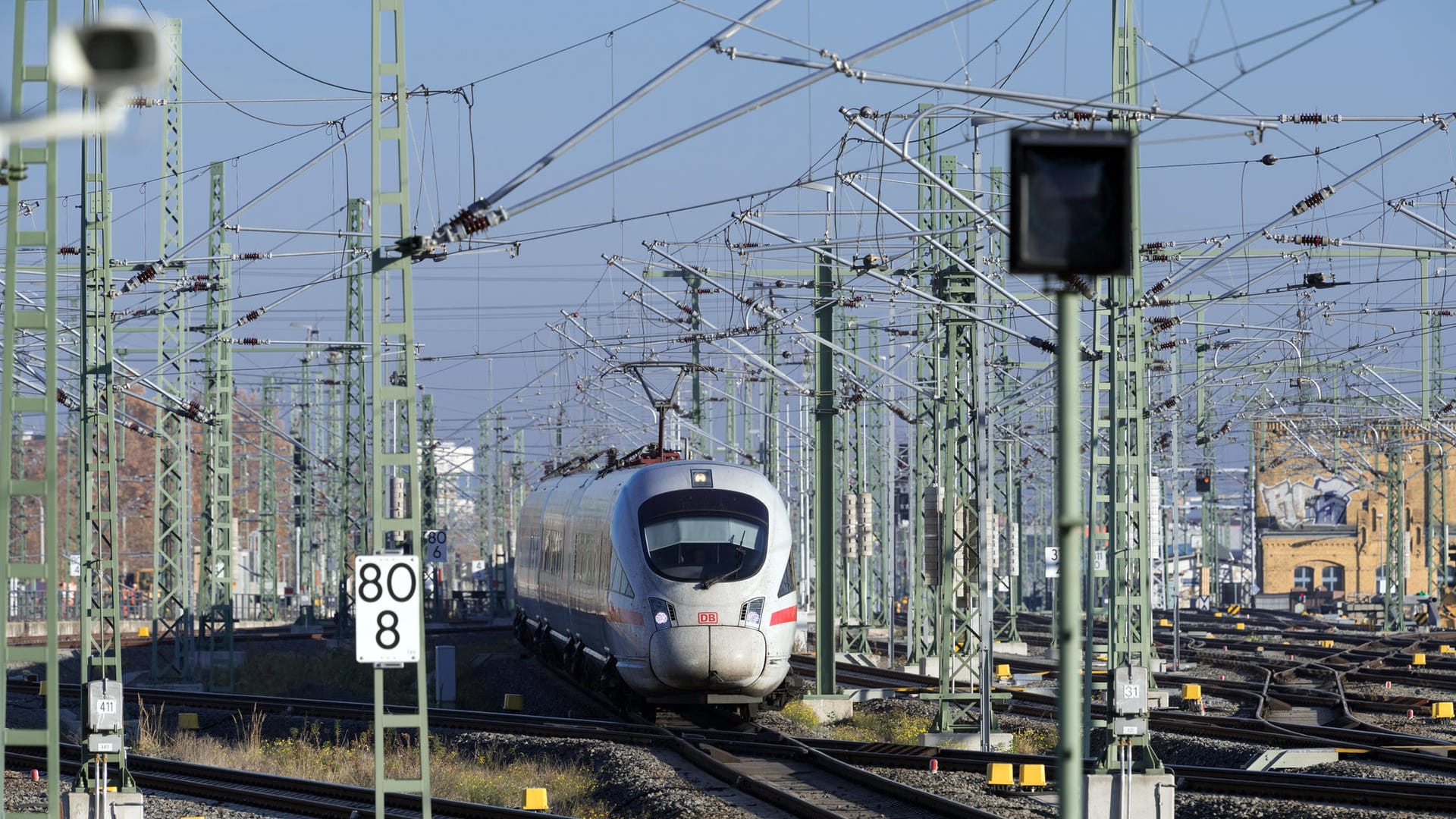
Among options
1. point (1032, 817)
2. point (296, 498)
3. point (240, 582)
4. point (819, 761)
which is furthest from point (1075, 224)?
point (240, 582)

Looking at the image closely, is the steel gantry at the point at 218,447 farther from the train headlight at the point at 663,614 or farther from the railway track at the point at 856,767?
the train headlight at the point at 663,614

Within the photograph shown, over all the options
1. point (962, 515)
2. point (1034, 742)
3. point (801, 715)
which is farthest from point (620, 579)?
point (1034, 742)

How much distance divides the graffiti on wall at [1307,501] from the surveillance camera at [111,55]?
91.5m

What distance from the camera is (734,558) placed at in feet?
83.2

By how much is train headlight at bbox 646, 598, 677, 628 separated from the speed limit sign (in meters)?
11.9

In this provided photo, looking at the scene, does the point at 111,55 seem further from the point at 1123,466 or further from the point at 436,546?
the point at 436,546

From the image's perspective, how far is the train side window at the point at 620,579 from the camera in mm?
25906

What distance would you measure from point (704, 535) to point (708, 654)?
5.29 ft

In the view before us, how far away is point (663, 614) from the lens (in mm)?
25125

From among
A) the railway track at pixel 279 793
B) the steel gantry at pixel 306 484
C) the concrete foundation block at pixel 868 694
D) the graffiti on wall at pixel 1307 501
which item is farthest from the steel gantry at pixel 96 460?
the graffiti on wall at pixel 1307 501

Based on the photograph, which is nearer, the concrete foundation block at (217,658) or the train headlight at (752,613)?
the train headlight at (752,613)

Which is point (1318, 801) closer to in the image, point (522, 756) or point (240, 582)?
point (522, 756)

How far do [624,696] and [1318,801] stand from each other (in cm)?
1245

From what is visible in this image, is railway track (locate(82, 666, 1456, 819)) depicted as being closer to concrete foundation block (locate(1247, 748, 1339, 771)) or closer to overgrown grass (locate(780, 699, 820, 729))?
concrete foundation block (locate(1247, 748, 1339, 771))
